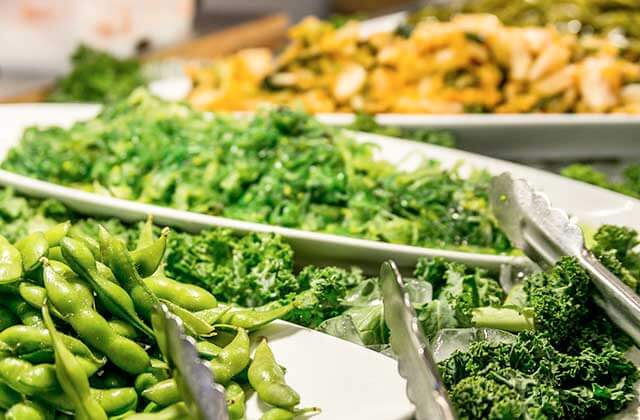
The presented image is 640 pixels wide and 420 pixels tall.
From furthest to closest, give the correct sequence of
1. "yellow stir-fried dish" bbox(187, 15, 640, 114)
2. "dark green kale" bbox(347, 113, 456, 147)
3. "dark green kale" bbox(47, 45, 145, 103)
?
"dark green kale" bbox(47, 45, 145, 103) → "yellow stir-fried dish" bbox(187, 15, 640, 114) → "dark green kale" bbox(347, 113, 456, 147)

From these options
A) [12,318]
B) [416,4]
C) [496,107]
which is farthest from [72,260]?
[416,4]

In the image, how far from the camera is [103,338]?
A: 136 centimetres

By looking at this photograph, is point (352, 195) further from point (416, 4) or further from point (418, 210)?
point (416, 4)

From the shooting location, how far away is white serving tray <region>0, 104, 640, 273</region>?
6.49ft

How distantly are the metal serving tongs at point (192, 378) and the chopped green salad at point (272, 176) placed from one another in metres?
0.96

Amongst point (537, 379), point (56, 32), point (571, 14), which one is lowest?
point (537, 379)

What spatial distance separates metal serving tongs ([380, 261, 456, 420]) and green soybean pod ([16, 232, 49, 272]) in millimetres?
646

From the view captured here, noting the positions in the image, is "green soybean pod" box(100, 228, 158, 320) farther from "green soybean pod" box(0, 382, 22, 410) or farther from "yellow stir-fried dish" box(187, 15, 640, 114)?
"yellow stir-fried dish" box(187, 15, 640, 114)

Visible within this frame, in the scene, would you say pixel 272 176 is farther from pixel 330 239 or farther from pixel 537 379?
pixel 537 379

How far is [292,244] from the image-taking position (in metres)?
2.03

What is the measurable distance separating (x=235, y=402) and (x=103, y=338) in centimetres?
25

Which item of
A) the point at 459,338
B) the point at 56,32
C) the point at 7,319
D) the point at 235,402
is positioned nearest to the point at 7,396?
the point at 7,319

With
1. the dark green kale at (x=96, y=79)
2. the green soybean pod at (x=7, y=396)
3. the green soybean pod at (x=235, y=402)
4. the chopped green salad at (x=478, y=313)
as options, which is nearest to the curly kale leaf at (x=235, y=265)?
the chopped green salad at (x=478, y=313)

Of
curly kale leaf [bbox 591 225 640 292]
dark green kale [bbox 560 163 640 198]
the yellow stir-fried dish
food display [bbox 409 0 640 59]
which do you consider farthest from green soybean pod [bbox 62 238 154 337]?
food display [bbox 409 0 640 59]
